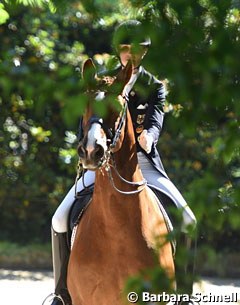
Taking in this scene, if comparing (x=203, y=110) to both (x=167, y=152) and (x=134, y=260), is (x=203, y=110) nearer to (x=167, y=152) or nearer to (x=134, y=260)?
(x=134, y=260)

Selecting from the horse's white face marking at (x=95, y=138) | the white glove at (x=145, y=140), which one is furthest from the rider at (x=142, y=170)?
the horse's white face marking at (x=95, y=138)

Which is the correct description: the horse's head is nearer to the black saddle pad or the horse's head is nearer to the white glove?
Result: the white glove

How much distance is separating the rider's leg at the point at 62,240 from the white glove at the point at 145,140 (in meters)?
0.50

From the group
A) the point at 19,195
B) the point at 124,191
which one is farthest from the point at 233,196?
the point at 19,195

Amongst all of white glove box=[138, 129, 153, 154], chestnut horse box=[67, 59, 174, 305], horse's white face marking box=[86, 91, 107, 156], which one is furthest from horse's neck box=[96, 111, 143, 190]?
horse's white face marking box=[86, 91, 107, 156]

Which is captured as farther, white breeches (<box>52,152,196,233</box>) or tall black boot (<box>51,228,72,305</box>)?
tall black boot (<box>51,228,72,305</box>)

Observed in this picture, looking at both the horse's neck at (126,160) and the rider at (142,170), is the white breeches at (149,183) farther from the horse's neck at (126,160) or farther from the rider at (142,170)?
the horse's neck at (126,160)

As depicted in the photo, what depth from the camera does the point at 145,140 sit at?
4996mm

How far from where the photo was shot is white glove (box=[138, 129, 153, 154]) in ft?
16.4

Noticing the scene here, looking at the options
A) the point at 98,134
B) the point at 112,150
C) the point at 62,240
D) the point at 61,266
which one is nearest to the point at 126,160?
the point at 112,150

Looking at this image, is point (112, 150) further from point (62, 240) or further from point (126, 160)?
point (62, 240)

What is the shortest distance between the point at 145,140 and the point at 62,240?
1061mm

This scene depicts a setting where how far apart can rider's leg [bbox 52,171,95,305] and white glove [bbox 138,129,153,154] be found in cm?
50

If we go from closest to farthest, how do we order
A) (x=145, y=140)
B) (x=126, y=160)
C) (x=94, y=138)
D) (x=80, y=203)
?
(x=94, y=138)
(x=126, y=160)
(x=145, y=140)
(x=80, y=203)
